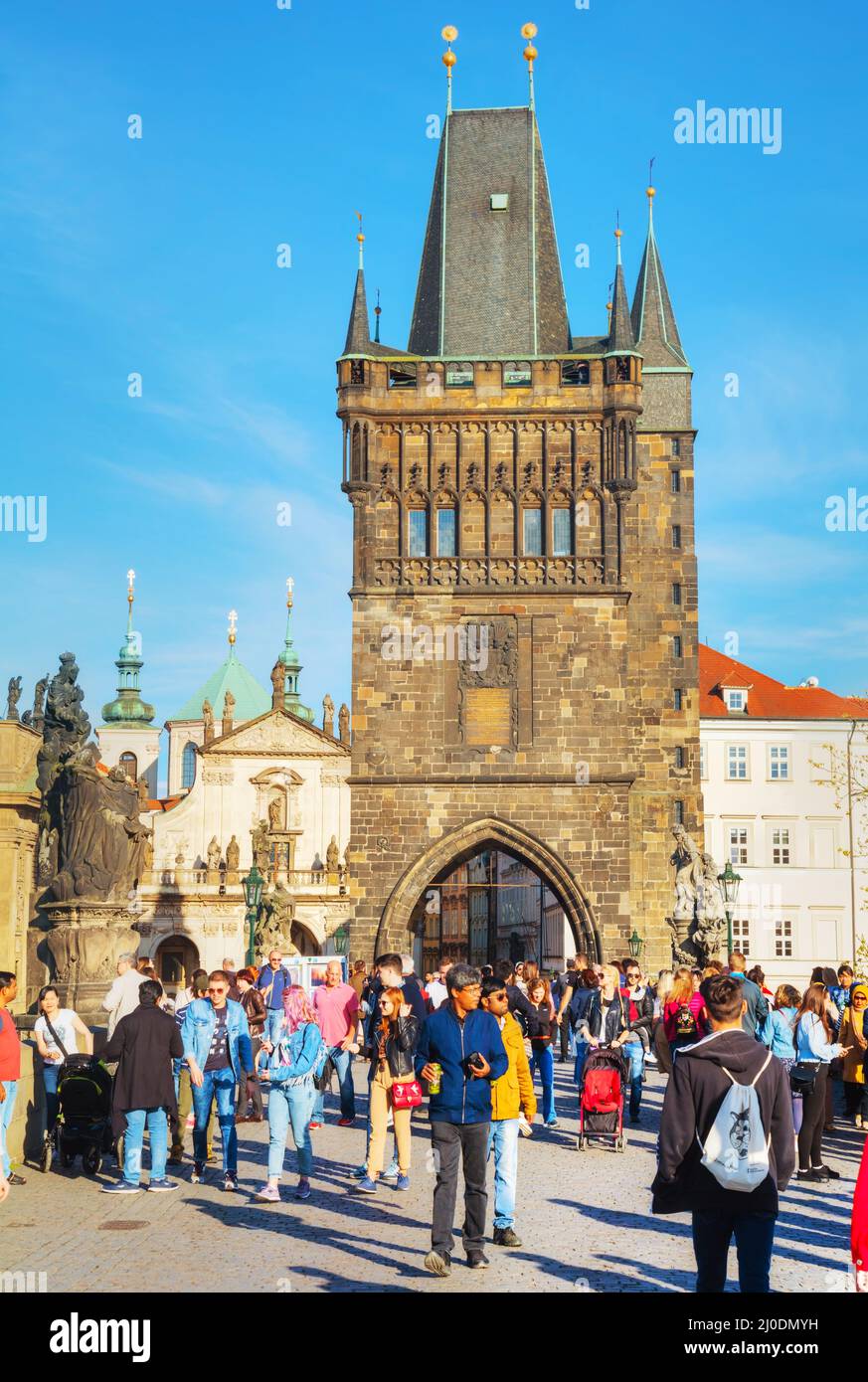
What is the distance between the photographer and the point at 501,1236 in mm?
8969

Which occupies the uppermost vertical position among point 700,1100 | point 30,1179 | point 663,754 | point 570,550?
point 570,550

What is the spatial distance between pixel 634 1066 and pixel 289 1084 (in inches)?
228

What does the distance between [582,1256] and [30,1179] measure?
4247mm

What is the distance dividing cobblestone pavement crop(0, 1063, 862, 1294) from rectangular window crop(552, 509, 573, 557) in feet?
75.8

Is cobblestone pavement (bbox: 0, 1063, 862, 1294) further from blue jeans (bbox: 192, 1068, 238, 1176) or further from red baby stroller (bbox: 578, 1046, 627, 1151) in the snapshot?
red baby stroller (bbox: 578, 1046, 627, 1151)

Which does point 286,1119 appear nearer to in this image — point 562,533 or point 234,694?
point 562,533

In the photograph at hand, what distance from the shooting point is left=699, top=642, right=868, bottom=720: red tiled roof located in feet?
165

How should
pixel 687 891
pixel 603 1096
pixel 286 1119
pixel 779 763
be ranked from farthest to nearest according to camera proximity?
pixel 779 763
pixel 687 891
pixel 603 1096
pixel 286 1119

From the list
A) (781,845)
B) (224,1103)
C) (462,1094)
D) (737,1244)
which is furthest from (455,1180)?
(781,845)

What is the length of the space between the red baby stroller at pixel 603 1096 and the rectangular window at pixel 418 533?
22.0 meters

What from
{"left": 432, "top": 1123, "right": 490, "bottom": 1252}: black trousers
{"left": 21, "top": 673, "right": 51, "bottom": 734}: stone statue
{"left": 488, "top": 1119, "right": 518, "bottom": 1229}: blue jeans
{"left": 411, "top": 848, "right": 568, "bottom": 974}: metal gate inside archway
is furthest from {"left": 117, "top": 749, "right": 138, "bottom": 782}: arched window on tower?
{"left": 432, "top": 1123, "right": 490, "bottom": 1252}: black trousers

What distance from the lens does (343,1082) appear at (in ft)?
49.3
